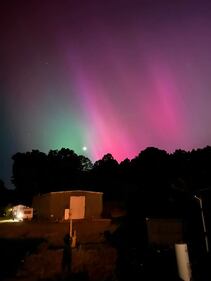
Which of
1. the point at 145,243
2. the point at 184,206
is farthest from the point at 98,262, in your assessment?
the point at 184,206

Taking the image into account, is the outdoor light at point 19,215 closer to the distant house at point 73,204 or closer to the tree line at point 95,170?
the distant house at point 73,204

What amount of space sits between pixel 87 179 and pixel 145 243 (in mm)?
47019

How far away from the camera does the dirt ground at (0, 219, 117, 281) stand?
12.3m

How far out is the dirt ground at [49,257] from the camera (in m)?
12.3

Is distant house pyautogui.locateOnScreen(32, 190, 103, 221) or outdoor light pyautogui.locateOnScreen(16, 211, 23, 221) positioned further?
outdoor light pyautogui.locateOnScreen(16, 211, 23, 221)

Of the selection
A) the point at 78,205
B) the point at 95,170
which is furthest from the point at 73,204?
the point at 95,170

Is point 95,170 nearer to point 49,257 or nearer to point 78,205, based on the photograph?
point 78,205

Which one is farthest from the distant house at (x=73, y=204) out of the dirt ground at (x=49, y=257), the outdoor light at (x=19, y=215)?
the dirt ground at (x=49, y=257)

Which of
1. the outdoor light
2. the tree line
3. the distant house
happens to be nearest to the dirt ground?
the distant house

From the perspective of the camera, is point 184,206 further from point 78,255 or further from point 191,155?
point 191,155

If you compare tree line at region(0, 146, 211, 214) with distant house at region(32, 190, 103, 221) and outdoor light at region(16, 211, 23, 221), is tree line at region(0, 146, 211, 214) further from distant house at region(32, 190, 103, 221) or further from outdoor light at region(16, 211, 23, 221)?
outdoor light at region(16, 211, 23, 221)

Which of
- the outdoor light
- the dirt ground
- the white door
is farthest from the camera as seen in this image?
the outdoor light

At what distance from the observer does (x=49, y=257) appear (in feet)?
50.4

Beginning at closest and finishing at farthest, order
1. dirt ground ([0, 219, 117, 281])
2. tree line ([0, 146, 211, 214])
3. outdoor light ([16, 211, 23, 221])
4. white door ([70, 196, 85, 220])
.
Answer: dirt ground ([0, 219, 117, 281]) → white door ([70, 196, 85, 220]) → outdoor light ([16, 211, 23, 221]) → tree line ([0, 146, 211, 214])
